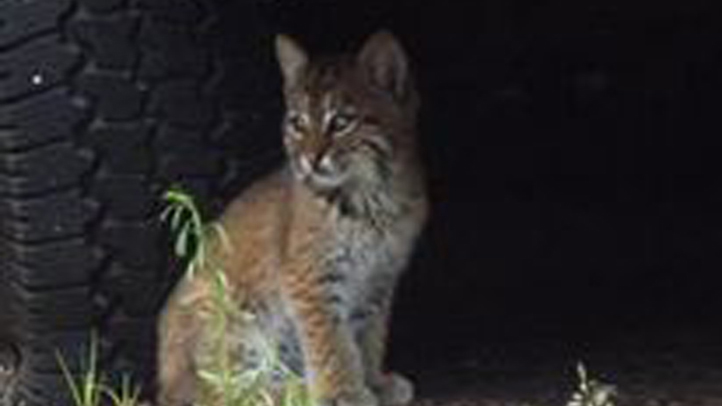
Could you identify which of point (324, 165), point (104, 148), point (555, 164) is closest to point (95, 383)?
point (104, 148)

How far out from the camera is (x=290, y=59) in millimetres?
5176

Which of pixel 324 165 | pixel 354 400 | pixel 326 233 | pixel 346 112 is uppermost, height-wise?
pixel 346 112

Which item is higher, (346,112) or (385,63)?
(385,63)

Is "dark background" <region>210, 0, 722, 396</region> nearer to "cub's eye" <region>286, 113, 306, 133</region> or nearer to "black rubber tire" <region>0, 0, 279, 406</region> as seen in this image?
"cub's eye" <region>286, 113, 306, 133</region>

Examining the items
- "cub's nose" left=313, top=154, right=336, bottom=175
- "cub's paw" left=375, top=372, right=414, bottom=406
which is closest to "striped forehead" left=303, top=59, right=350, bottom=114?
"cub's nose" left=313, top=154, right=336, bottom=175

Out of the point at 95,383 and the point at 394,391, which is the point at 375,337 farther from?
the point at 95,383

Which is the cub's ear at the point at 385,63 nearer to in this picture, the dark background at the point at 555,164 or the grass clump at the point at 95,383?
the dark background at the point at 555,164

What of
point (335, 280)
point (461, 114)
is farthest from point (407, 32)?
point (335, 280)

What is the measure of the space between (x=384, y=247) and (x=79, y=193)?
0.80 meters

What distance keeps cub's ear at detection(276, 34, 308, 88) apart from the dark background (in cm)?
7

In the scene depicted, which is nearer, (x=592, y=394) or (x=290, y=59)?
(x=592, y=394)

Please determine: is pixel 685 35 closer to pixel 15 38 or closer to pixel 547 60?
pixel 547 60

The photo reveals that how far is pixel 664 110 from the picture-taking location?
23.6ft

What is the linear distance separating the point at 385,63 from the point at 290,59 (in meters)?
0.22
